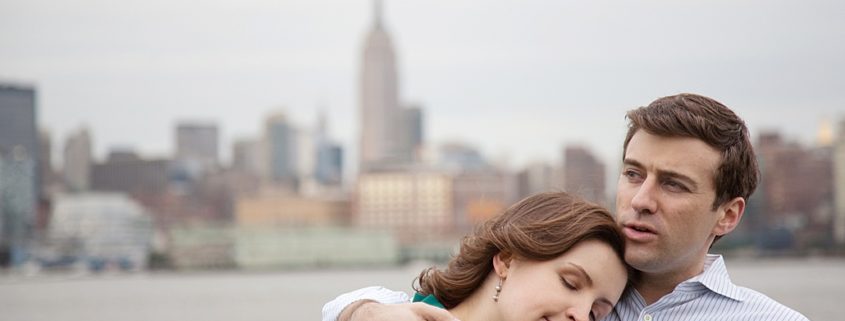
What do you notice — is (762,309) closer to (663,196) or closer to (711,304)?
(711,304)

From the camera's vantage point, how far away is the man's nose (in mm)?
3420

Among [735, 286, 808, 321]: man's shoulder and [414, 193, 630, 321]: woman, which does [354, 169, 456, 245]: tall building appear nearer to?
[735, 286, 808, 321]: man's shoulder

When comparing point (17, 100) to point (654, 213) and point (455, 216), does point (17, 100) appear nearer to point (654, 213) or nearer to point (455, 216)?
point (455, 216)

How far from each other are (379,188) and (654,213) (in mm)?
126913

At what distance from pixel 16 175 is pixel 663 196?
498 ft

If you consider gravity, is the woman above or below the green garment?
above

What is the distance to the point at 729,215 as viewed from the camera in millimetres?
3625

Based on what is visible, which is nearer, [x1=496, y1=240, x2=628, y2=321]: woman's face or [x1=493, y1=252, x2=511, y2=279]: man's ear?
[x1=496, y1=240, x2=628, y2=321]: woman's face

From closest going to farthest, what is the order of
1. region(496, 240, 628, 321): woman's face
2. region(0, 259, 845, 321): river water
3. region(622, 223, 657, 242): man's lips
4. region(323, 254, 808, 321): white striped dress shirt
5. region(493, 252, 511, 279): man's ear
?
region(496, 240, 628, 321): woman's face, region(493, 252, 511, 279): man's ear, region(622, 223, 657, 242): man's lips, region(323, 254, 808, 321): white striped dress shirt, region(0, 259, 845, 321): river water

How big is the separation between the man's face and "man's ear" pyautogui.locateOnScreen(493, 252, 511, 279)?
0.34 metres

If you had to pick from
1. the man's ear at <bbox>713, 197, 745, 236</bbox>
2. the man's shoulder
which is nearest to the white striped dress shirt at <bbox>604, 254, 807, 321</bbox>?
the man's shoulder

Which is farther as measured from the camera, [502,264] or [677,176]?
[677,176]

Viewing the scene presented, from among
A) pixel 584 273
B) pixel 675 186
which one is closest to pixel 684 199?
pixel 675 186

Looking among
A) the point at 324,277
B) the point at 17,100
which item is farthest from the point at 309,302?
the point at 17,100
